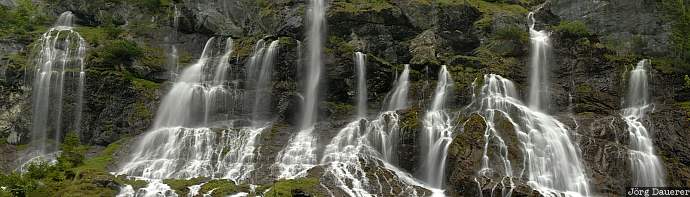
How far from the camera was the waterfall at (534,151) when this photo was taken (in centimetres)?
2816

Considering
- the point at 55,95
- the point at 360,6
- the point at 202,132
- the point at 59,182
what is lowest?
the point at 59,182

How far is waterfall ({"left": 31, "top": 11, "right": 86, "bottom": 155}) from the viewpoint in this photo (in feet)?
126

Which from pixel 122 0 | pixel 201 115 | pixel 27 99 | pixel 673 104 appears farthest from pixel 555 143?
pixel 122 0

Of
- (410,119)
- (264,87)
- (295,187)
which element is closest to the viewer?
(295,187)

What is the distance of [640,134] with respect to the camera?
3114 cm

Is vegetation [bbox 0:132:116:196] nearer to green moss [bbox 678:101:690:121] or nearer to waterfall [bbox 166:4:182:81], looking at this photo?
waterfall [bbox 166:4:182:81]

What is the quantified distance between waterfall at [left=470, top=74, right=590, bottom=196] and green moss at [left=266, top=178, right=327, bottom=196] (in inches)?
316

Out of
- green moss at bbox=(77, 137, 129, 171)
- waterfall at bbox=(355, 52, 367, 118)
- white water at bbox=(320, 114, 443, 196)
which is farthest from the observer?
waterfall at bbox=(355, 52, 367, 118)

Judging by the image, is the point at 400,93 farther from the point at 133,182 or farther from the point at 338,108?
the point at 133,182

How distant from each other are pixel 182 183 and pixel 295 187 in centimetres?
568

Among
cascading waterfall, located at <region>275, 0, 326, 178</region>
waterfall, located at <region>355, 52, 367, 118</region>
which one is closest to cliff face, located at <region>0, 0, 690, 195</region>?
waterfall, located at <region>355, 52, 367, 118</region>

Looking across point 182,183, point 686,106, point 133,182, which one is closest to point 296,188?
point 182,183

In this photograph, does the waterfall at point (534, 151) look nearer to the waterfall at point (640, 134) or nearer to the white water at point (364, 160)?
the waterfall at point (640, 134)

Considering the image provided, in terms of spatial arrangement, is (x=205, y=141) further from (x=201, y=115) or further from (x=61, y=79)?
(x=61, y=79)
